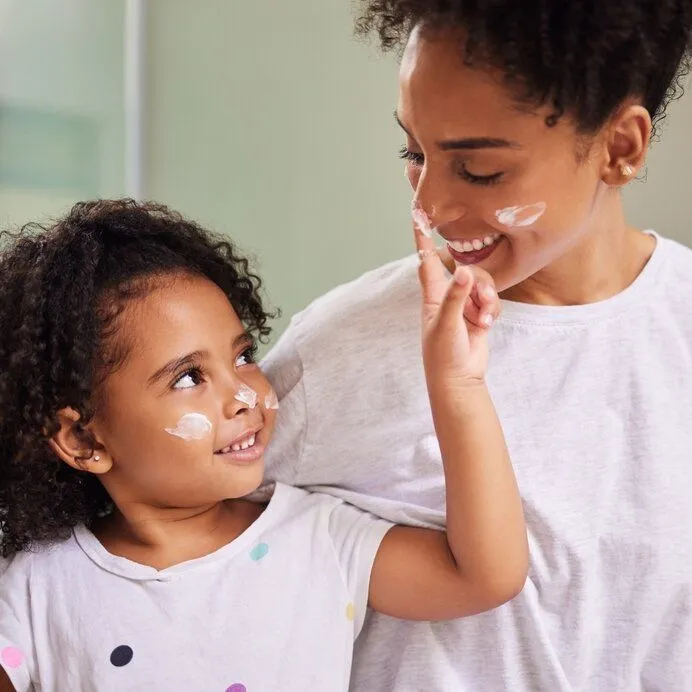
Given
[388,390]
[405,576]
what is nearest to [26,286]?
[388,390]

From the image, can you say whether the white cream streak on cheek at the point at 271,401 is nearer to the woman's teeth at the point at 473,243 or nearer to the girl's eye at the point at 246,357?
the girl's eye at the point at 246,357

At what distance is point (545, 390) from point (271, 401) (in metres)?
0.29

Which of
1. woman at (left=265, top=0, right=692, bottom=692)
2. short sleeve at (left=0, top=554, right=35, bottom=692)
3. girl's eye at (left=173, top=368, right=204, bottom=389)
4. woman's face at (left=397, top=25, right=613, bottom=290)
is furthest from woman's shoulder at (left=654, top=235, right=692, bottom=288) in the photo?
short sleeve at (left=0, top=554, right=35, bottom=692)

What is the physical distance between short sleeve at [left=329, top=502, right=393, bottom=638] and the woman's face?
293mm

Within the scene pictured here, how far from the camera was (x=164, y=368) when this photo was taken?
0.98 m

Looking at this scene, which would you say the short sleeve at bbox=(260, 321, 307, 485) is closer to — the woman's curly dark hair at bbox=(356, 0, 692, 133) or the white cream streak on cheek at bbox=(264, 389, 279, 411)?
the white cream streak on cheek at bbox=(264, 389, 279, 411)

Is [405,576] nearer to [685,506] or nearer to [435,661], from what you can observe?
[435,661]

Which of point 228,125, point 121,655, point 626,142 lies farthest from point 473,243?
point 228,125

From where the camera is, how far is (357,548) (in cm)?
102

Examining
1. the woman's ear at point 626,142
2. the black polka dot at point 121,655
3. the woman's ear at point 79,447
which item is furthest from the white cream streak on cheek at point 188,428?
the woman's ear at point 626,142

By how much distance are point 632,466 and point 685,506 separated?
0.21 feet

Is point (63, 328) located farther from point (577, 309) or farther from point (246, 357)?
point (577, 309)

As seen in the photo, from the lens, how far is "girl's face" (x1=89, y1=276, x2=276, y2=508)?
0.98 m

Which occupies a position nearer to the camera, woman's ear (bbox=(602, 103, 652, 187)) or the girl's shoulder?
woman's ear (bbox=(602, 103, 652, 187))
